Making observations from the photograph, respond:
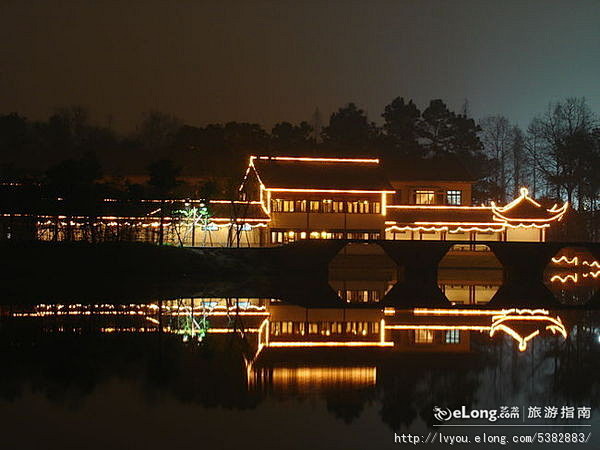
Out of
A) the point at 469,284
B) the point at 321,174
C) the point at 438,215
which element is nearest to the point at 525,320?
the point at 469,284

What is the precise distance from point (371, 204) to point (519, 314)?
28296 mm

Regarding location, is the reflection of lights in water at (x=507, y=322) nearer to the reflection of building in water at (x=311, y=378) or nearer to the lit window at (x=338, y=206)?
the reflection of building in water at (x=311, y=378)

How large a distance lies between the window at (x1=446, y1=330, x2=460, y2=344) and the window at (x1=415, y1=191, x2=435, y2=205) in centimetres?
4000

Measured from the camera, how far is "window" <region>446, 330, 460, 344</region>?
2478 centimetres

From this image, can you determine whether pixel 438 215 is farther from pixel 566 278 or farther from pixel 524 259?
pixel 524 259

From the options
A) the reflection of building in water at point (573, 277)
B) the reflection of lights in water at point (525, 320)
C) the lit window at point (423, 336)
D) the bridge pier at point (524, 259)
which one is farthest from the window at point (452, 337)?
the bridge pier at point (524, 259)

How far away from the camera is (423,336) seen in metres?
25.7

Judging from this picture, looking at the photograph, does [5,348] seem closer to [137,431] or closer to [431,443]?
[137,431]

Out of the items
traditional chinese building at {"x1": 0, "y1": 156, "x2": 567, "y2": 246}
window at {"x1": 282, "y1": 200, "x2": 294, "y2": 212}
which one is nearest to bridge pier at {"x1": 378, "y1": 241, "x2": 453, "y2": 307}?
traditional chinese building at {"x1": 0, "y1": 156, "x2": 567, "y2": 246}

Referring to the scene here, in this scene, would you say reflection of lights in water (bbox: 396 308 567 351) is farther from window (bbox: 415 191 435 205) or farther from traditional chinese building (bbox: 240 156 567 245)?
window (bbox: 415 191 435 205)

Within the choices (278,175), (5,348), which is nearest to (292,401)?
(5,348)

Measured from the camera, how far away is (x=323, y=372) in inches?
776

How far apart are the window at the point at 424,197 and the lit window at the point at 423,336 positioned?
4034 cm

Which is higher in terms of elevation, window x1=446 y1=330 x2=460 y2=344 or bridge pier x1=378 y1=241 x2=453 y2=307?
bridge pier x1=378 y1=241 x2=453 y2=307
